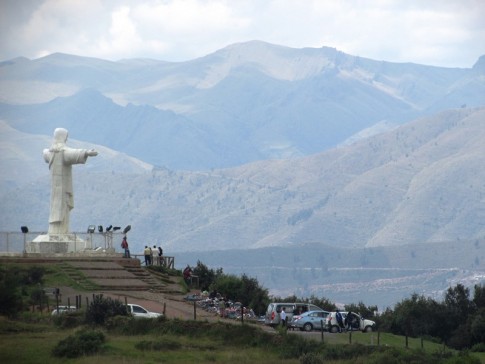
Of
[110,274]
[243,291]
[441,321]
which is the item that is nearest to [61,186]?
[110,274]

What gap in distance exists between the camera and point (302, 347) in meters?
49.7

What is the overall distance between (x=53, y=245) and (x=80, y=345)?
2087 centimetres

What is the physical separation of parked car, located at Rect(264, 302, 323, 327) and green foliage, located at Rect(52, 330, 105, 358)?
11174 millimetres

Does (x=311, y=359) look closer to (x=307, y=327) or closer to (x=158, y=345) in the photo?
(x=158, y=345)

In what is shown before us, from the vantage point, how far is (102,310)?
53562 millimetres

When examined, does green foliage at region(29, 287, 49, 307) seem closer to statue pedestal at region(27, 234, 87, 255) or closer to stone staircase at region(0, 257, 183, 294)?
A: stone staircase at region(0, 257, 183, 294)

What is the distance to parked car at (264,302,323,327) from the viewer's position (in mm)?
59125

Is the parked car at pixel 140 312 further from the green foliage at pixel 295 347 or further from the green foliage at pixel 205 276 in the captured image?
the green foliage at pixel 205 276

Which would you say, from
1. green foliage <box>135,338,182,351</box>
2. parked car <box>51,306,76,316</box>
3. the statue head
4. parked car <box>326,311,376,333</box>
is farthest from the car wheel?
the statue head

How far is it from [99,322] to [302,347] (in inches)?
285

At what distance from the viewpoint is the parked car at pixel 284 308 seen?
194ft

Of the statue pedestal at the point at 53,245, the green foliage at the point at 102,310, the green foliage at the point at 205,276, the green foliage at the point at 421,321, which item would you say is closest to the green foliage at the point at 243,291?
the green foliage at the point at 205,276

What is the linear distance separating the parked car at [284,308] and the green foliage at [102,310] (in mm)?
6717

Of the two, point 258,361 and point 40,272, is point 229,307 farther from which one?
point 258,361
